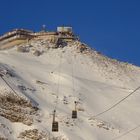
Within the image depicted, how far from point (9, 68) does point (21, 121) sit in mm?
15997

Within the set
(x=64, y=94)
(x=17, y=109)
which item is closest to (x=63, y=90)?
(x=64, y=94)

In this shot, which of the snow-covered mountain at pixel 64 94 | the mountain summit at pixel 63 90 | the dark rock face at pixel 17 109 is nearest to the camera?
the dark rock face at pixel 17 109

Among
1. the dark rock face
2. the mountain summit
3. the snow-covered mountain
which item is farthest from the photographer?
the mountain summit

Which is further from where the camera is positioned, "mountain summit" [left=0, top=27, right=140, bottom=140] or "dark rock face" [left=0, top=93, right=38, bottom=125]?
"mountain summit" [left=0, top=27, right=140, bottom=140]

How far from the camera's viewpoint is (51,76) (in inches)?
2852

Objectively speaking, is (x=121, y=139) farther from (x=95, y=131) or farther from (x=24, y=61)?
(x=24, y=61)

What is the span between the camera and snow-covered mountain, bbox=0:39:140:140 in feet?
172

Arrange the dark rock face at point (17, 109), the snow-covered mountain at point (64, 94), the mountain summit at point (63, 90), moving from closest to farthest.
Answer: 1. the dark rock face at point (17, 109)
2. the snow-covered mountain at point (64, 94)
3. the mountain summit at point (63, 90)

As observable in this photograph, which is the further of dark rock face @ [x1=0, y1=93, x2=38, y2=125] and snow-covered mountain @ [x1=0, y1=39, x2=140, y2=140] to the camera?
snow-covered mountain @ [x1=0, y1=39, x2=140, y2=140]

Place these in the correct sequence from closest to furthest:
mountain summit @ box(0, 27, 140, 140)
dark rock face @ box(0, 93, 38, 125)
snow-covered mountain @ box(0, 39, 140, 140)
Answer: dark rock face @ box(0, 93, 38, 125), snow-covered mountain @ box(0, 39, 140, 140), mountain summit @ box(0, 27, 140, 140)

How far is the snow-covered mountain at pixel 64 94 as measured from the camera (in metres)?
52.5

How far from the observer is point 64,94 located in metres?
64.1

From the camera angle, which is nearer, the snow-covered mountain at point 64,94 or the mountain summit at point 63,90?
the snow-covered mountain at point 64,94

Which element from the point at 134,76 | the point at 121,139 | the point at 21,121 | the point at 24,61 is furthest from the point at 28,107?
the point at 134,76
